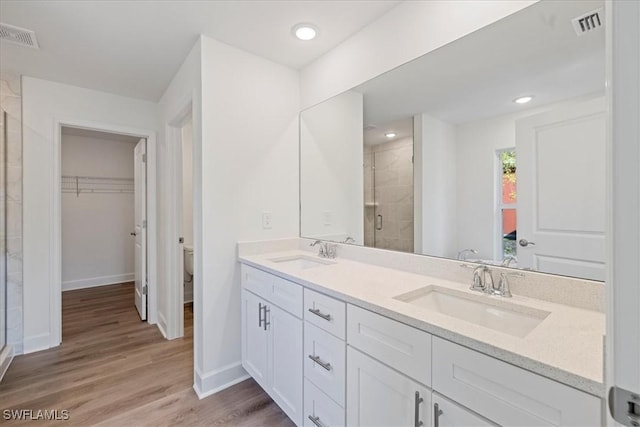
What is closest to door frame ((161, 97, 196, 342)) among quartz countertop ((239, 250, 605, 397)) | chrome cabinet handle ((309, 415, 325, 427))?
quartz countertop ((239, 250, 605, 397))

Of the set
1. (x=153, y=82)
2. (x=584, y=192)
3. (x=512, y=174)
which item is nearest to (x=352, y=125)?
(x=512, y=174)

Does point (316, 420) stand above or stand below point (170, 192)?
below

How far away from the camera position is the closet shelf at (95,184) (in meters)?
4.32

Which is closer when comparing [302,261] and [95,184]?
[302,261]

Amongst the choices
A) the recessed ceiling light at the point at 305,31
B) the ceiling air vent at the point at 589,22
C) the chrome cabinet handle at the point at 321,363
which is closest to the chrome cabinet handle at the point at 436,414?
the chrome cabinet handle at the point at 321,363

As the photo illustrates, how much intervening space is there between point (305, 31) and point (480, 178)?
1.40 metres

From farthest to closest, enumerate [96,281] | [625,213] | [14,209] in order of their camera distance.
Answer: [96,281] < [14,209] < [625,213]

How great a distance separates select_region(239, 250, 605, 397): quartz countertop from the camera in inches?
28.0

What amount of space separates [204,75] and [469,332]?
2032 millimetres

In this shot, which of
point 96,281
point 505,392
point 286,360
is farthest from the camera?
point 96,281

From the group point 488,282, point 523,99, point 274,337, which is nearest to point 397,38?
point 523,99

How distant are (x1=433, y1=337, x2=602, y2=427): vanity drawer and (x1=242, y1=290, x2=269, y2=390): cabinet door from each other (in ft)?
3.79

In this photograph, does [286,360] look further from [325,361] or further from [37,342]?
[37,342]

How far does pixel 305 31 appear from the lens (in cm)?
190
